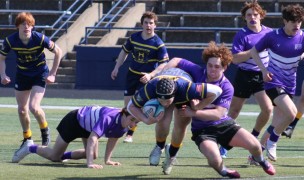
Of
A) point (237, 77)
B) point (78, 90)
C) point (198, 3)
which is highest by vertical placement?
point (237, 77)

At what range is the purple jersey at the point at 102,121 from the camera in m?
10.8

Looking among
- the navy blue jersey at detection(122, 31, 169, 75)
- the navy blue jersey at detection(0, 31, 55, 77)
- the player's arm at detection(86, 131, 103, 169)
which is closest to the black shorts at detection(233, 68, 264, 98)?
the navy blue jersey at detection(122, 31, 169, 75)

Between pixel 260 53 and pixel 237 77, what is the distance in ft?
1.85

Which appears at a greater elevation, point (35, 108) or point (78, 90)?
point (35, 108)

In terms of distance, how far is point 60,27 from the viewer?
92.3 feet

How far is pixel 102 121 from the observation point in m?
10.9

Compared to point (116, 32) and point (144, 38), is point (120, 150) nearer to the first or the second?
point (144, 38)

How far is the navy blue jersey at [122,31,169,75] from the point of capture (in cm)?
1427

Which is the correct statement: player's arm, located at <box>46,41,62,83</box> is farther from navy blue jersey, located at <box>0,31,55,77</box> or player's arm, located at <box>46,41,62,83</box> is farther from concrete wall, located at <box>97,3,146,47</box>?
concrete wall, located at <box>97,3,146,47</box>

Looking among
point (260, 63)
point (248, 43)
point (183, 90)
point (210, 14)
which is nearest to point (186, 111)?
point (183, 90)

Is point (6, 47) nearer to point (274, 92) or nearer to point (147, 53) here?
point (147, 53)

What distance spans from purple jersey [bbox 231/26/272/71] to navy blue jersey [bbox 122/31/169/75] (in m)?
2.04

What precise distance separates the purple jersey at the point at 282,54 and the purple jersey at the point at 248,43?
0.58 m

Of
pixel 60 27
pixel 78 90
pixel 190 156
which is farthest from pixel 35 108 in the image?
pixel 60 27
